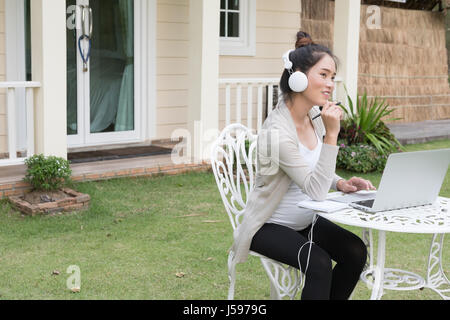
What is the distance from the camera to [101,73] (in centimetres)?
812

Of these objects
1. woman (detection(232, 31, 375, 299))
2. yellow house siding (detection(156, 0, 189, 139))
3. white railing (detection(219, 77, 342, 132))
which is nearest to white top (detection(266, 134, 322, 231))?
woman (detection(232, 31, 375, 299))

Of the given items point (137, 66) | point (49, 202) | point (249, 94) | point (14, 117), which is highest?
point (137, 66)

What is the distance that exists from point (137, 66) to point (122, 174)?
1.94m

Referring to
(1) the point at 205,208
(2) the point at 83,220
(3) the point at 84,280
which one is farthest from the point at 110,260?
(1) the point at 205,208

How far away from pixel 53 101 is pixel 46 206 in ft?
3.54

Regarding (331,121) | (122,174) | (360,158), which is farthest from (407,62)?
(331,121)

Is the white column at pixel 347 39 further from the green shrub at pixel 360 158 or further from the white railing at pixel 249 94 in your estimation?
the green shrub at pixel 360 158

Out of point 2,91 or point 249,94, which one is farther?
point 249,94

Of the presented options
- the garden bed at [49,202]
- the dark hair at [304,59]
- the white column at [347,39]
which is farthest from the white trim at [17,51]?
the dark hair at [304,59]

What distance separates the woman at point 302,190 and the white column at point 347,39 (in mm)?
5841

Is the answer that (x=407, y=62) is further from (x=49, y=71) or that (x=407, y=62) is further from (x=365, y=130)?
(x=49, y=71)

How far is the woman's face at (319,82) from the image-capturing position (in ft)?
10.8

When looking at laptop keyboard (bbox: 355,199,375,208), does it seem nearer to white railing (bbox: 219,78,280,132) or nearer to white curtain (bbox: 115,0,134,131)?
white railing (bbox: 219,78,280,132)

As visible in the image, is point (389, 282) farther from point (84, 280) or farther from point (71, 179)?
point (71, 179)
